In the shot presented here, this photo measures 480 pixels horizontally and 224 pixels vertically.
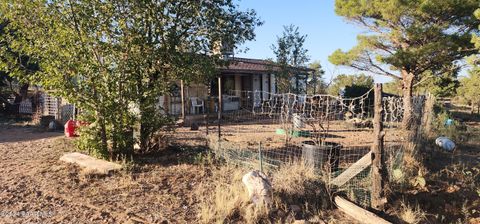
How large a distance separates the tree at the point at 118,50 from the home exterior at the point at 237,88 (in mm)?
8686

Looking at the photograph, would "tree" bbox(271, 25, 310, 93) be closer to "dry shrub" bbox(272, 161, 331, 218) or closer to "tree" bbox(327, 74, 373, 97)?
"tree" bbox(327, 74, 373, 97)

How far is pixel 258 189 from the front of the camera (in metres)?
4.43

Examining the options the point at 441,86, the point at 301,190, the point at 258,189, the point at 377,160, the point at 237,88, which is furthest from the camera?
the point at 441,86

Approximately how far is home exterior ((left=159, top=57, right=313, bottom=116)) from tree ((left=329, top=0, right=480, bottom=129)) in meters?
5.54

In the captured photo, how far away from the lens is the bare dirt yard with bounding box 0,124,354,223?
4.23 metres

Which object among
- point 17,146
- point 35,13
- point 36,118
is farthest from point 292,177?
point 36,118

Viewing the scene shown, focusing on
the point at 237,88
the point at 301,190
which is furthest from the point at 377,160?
the point at 237,88

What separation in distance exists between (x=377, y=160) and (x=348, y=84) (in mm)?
26769

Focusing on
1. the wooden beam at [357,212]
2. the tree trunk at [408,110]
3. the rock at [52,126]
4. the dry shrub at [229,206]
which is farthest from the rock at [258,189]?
the rock at [52,126]

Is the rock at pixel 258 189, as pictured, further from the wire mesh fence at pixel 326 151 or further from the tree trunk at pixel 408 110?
the tree trunk at pixel 408 110

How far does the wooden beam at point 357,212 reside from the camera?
4.33m

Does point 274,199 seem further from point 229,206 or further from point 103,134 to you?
point 103,134

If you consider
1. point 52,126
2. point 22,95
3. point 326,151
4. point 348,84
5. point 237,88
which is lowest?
point 326,151

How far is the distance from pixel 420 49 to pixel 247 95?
1027 cm
